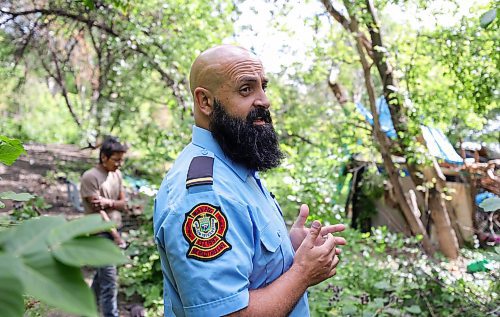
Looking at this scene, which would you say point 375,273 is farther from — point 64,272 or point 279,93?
point 64,272

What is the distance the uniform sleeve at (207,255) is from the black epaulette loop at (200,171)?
41mm

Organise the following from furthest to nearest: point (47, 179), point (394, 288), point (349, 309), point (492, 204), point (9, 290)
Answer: point (47, 179), point (394, 288), point (349, 309), point (492, 204), point (9, 290)

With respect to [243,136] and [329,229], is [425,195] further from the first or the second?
[243,136]

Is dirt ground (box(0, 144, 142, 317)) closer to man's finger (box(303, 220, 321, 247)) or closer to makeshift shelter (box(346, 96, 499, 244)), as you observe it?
makeshift shelter (box(346, 96, 499, 244))

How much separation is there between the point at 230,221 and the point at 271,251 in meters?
0.20

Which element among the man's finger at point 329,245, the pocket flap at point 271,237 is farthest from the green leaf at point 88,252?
the man's finger at point 329,245

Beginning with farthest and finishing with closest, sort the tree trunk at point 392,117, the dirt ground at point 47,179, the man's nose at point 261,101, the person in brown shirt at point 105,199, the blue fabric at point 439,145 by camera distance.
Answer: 1. the dirt ground at point 47,179
2. the blue fabric at point 439,145
3. the tree trunk at point 392,117
4. the person in brown shirt at point 105,199
5. the man's nose at point 261,101

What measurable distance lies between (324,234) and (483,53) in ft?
12.9

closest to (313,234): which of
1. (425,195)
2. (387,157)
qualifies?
(387,157)

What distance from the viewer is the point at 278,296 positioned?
1455mm

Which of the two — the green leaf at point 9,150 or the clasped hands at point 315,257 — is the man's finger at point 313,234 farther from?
the green leaf at point 9,150

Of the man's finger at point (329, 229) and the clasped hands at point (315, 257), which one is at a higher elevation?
the man's finger at point (329, 229)

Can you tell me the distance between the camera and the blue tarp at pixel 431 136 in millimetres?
6324

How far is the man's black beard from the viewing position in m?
1.69
